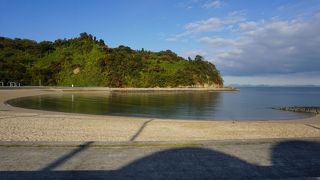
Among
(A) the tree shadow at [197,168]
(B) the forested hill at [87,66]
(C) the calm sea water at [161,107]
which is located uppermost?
(B) the forested hill at [87,66]

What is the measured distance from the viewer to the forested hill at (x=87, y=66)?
95.2 metres

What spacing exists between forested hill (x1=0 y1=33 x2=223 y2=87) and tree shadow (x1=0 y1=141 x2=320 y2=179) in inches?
3216

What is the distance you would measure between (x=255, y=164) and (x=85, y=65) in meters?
101

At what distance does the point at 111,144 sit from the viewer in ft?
28.5

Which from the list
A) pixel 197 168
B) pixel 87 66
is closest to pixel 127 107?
pixel 197 168

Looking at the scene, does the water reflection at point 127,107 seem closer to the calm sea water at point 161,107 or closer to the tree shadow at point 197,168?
the calm sea water at point 161,107

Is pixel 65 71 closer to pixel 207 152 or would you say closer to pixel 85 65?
pixel 85 65

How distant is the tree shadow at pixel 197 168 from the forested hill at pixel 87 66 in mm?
81690

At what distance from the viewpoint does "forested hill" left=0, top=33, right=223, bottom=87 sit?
3748 inches

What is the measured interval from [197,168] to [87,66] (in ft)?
329

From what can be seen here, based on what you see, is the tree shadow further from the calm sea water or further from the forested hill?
the forested hill

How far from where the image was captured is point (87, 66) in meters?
104

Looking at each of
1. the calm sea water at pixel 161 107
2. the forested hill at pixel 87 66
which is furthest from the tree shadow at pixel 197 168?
the forested hill at pixel 87 66

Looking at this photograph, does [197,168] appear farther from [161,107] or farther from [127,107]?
[161,107]
